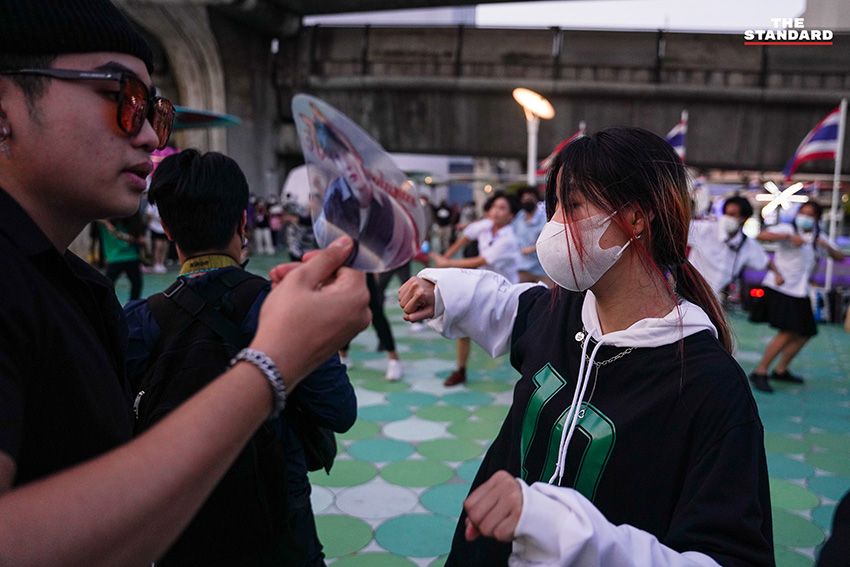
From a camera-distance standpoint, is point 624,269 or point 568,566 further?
point 624,269

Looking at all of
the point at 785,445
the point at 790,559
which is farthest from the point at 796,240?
the point at 790,559

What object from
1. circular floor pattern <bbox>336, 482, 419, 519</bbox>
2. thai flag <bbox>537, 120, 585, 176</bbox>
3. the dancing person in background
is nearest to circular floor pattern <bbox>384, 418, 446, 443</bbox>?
circular floor pattern <bbox>336, 482, 419, 519</bbox>

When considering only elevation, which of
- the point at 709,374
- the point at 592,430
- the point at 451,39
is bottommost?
the point at 592,430

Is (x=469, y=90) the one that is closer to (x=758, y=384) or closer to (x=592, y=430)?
(x=758, y=384)

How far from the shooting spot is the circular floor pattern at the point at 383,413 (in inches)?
170

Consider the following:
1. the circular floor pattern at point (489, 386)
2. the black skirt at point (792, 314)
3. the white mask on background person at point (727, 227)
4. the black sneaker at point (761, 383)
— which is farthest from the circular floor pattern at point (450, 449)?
the white mask on background person at point (727, 227)

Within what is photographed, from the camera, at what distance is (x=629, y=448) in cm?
119

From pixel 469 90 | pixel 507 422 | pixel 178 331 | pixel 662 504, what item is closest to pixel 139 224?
pixel 178 331

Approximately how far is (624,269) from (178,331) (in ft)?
3.96

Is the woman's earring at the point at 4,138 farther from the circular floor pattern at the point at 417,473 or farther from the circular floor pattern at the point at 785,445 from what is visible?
the circular floor pattern at the point at 785,445

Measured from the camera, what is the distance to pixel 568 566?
35.5 inches

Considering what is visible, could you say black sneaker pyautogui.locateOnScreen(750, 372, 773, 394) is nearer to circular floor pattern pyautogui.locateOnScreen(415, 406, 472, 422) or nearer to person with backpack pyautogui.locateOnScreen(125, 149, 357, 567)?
circular floor pattern pyautogui.locateOnScreen(415, 406, 472, 422)

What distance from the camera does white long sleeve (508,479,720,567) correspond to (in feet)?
2.94

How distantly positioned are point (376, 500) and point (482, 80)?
15.5 metres
